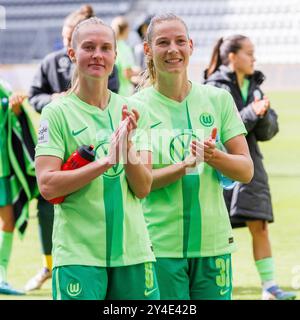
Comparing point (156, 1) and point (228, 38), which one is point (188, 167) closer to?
point (228, 38)

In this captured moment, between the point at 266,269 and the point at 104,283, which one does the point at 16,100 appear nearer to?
the point at 266,269

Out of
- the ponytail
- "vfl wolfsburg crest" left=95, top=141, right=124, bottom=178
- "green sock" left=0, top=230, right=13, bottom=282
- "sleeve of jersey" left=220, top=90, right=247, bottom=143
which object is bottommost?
"green sock" left=0, top=230, right=13, bottom=282

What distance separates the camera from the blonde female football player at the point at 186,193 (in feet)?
15.5

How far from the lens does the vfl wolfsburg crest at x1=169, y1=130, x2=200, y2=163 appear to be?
4.77m

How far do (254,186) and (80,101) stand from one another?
325 centimetres

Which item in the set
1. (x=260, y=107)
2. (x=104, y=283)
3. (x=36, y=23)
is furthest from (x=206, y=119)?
(x=36, y=23)

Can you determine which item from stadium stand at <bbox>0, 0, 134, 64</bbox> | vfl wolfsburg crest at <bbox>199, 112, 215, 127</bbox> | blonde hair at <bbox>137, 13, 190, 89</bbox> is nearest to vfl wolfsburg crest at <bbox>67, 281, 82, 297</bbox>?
vfl wolfsburg crest at <bbox>199, 112, 215, 127</bbox>

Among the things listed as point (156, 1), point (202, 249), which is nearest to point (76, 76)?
point (202, 249)

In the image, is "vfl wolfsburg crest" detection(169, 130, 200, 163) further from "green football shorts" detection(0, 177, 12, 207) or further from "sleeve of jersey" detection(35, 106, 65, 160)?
"green football shorts" detection(0, 177, 12, 207)

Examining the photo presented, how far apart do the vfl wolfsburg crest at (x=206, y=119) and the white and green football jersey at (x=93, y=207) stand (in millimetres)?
560

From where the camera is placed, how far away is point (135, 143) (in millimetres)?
4480

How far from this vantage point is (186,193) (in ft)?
15.6

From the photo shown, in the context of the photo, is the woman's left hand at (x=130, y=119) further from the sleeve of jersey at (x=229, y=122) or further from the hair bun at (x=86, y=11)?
the hair bun at (x=86, y=11)

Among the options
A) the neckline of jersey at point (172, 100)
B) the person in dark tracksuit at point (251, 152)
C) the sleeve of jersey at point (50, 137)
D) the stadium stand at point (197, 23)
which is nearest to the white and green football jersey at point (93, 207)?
the sleeve of jersey at point (50, 137)
